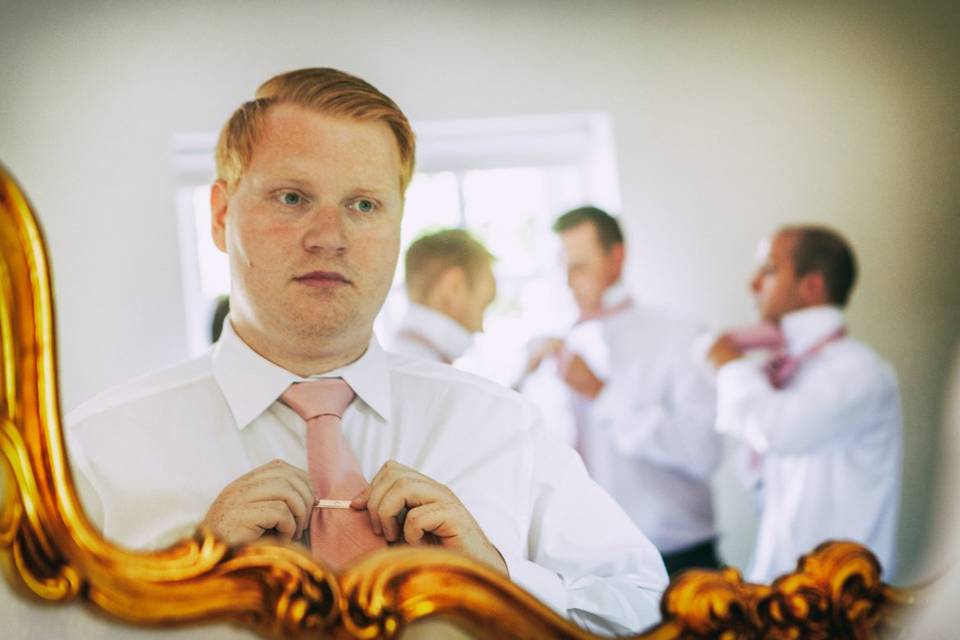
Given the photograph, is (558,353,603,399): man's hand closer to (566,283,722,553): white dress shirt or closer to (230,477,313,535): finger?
(566,283,722,553): white dress shirt

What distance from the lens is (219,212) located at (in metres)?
1.00

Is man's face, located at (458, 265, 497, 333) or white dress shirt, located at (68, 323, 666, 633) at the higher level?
man's face, located at (458, 265, 497, 333)

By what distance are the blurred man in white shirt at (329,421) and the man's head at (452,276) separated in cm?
3

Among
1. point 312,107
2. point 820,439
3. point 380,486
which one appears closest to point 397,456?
point 380,486

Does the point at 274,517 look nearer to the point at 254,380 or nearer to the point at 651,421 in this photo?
the point at 254,380

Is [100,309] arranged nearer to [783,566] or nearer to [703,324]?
[703,324]

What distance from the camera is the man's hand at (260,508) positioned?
96 cm

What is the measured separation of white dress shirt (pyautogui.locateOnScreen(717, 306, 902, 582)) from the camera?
1.07 m

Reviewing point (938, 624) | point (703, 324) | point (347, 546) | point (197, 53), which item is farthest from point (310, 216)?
point (938, 624)

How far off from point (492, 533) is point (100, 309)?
0.47m

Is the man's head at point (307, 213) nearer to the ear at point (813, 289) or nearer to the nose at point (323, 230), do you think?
the nose at point (323, 230)

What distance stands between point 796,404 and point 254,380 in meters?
0.60

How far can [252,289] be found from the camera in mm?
999

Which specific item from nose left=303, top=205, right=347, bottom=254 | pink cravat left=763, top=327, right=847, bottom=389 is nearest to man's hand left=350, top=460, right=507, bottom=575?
nose left=303, top=205, right=347, bottom=254
